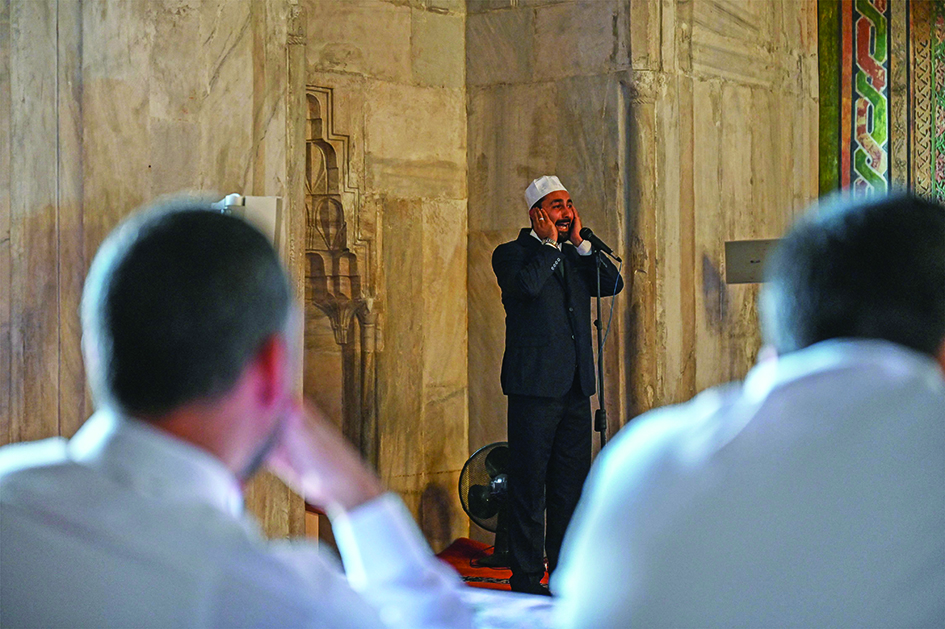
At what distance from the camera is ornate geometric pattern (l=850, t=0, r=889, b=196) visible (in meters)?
8.20

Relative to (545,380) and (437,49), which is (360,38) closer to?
(437,49)

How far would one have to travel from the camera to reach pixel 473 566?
6477 millimetres

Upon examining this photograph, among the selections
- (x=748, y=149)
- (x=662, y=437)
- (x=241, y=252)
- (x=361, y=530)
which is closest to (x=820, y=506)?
(x=662, y=437)

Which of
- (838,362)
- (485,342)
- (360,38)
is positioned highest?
(360,38)

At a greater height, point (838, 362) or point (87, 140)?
point (87, 140)

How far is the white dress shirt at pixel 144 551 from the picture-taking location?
958 millimetres

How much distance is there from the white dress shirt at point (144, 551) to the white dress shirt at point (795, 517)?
29cm

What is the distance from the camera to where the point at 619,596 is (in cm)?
118

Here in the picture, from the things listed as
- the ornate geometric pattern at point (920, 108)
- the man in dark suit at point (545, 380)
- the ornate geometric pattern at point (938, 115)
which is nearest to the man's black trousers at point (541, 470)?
the man in dark suit at point (545, 380)

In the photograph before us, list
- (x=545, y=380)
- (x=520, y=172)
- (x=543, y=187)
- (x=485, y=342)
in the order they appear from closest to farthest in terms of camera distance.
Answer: (x=545, y=380), (x=543, y=187), (x=520, y=172), (x=485, y=342)

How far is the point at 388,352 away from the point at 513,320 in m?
1.19

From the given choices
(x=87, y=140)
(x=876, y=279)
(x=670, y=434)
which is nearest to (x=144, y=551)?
(x=670, y=434)

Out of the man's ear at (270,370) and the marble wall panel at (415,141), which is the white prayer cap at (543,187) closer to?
the marble wall panel at (415,141)

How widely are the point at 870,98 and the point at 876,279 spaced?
7484 mm
